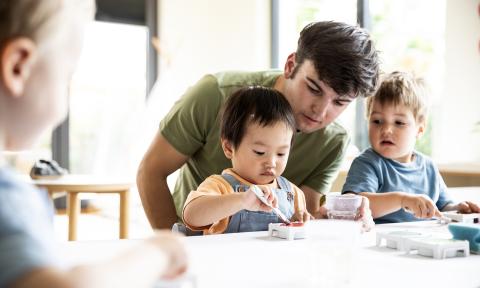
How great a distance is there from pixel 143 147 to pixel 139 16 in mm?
1611

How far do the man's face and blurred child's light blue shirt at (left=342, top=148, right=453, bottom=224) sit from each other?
0.20m

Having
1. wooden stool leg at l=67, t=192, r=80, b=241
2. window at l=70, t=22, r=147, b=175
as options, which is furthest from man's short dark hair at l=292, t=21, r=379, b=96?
window at l=70, t=22, r=147, b=175

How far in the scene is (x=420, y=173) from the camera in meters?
1.94

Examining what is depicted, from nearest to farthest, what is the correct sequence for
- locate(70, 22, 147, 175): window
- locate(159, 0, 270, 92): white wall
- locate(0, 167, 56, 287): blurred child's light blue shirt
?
locate(0, 167, 56, 287): blurred child's light blue shirt → locate(159, 0, 270, 92): white wall → locate(70, 22, 147, 175): window

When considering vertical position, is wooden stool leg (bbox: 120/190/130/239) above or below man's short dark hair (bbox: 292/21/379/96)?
below

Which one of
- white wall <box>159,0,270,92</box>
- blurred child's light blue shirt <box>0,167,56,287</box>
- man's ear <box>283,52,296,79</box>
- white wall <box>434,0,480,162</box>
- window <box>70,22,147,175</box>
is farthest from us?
window <box>70,22,147,175</box>

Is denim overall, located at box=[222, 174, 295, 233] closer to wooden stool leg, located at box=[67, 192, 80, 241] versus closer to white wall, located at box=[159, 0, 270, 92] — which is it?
wooden stool leg, located at box=[67, 192, 80, 241]

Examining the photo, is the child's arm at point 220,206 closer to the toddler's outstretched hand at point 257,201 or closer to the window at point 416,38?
the toddler's outstretched hand at point 257,201

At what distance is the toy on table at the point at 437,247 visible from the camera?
3.55 feet

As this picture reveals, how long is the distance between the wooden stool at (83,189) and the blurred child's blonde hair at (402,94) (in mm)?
2282

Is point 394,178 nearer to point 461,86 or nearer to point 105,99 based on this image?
point 461,86

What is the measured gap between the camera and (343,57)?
160cm

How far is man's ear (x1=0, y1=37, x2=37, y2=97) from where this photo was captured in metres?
0.55

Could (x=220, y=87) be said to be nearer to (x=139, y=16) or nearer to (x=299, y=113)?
(x=299, y=113)
